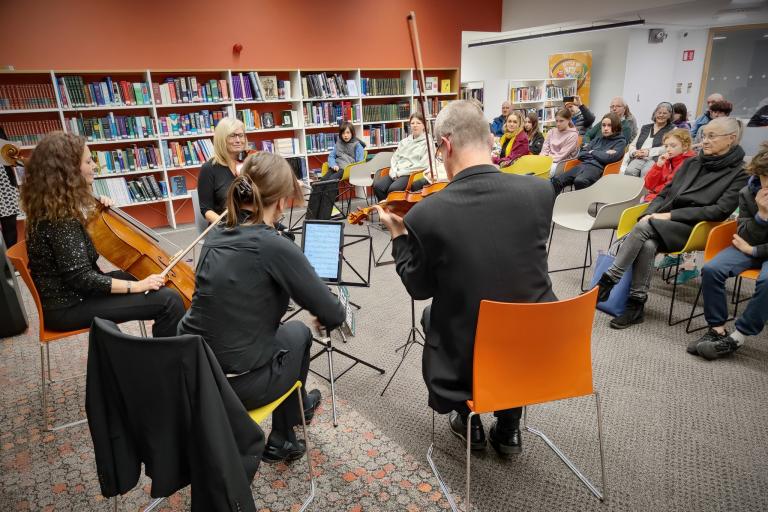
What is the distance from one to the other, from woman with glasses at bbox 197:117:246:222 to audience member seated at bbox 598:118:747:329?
2.72 metres

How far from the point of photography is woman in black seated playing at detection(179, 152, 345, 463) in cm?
151

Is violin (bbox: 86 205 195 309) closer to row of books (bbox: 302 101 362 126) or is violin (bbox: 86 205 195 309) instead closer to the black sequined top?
the black sequined top

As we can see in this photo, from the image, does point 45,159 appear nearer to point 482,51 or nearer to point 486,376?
point 486,376

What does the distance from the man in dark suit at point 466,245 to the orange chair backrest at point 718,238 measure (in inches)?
74.8

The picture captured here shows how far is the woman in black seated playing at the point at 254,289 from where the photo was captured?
151cm

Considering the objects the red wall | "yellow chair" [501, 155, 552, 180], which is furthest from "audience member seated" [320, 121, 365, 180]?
"yellow chair" [501, 155, 552, 180]

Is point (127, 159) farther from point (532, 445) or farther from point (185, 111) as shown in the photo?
point (532, 445)

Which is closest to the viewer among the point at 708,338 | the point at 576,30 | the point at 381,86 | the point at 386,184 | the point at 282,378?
the point at 282,378

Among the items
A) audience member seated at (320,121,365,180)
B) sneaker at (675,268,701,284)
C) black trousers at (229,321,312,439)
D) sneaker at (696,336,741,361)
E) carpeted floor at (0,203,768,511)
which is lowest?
carpeted floor at (0,203,768,511)

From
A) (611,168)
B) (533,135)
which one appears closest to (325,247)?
(611,168)

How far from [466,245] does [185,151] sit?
533 cm

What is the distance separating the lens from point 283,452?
203 centimetres

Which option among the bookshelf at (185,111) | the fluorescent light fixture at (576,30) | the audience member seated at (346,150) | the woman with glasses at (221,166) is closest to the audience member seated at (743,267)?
the woman with glasses at (221,166)

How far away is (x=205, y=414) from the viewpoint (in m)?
1.25
